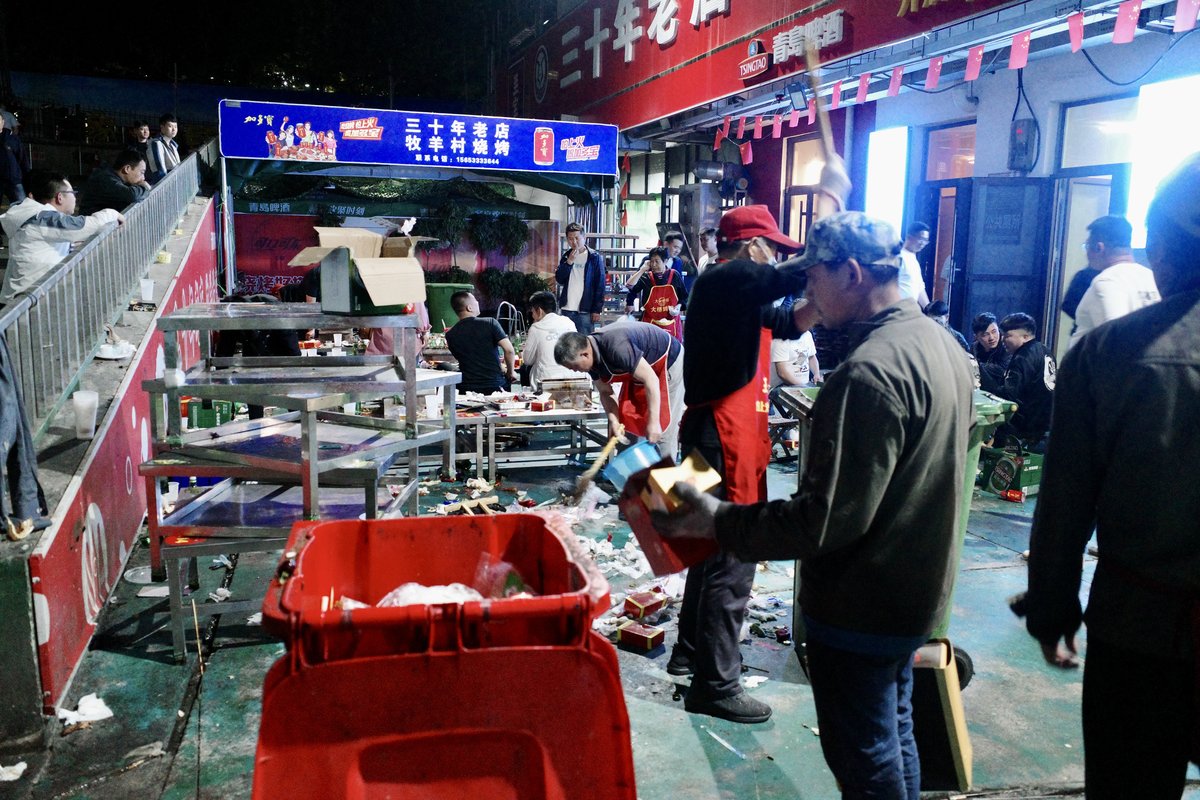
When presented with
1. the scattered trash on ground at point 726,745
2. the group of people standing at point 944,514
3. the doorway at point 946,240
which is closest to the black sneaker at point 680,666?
the scattered trash on ground at point 726,745

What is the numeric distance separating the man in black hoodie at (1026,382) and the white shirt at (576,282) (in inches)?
279

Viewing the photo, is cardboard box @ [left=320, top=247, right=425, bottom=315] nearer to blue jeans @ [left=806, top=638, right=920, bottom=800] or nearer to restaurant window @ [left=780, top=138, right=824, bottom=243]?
blue jeans @ [left=806, top=638, right=920, bottom=800]

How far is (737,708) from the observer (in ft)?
13.7

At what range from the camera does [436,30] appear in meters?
32.8

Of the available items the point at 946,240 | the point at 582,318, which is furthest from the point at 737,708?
the point at 946,240

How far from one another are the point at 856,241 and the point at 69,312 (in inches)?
200

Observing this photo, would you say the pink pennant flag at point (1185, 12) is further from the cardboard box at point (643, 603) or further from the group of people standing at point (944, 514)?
the group of people standing at point (944, 514)

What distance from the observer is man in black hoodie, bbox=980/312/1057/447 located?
7.98 m

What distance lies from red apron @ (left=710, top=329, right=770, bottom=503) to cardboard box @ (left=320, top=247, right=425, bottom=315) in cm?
161

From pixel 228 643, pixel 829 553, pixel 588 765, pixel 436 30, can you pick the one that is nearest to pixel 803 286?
pixel 829 553

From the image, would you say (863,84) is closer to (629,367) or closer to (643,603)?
(629,367)

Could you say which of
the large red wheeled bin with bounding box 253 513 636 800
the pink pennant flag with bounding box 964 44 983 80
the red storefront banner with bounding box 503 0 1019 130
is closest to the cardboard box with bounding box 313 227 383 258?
the large red wheeled bin with bounding box 253 513 636 800

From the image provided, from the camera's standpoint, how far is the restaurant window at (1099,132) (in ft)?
35.6

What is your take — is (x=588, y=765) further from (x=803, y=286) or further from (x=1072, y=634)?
(x=803, y=286)
